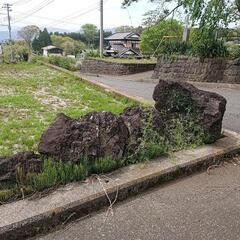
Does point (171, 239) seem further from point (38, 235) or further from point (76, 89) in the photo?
point (76, 89)

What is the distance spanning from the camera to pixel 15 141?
3.46m

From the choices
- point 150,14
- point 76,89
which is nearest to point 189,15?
point 150,14

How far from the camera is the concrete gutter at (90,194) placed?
76.5 inches

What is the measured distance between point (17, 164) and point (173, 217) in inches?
49.4

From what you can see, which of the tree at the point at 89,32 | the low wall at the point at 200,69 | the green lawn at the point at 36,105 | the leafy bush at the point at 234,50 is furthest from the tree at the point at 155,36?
the tree at the point at 89,32

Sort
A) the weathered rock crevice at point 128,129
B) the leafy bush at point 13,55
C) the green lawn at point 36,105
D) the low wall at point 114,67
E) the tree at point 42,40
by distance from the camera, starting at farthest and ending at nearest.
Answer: the tree at point 42,40, the leafy bush at point 13,55, the low wall at point 114,67, the green lawn at point 36,105, the weathered rock crevice at point 128,129

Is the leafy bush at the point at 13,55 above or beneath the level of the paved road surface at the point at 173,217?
beneath

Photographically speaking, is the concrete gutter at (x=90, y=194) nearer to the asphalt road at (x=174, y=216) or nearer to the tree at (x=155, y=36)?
the asphalt road at (x=174, y=216)

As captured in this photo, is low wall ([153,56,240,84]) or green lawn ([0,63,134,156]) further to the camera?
low wall ([153,56,240,84])

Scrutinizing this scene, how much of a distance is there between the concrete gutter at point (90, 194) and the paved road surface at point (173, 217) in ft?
0.26

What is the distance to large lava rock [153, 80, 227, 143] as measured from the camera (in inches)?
133

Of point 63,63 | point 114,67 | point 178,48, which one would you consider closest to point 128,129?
point 178,48

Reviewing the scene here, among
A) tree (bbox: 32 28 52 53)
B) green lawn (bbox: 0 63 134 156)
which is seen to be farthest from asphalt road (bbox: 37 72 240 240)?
tree (bbox: 32 28 52 53)

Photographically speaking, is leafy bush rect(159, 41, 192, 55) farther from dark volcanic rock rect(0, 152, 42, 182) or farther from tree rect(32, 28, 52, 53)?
tree rect(32, 28, 52, 53)
